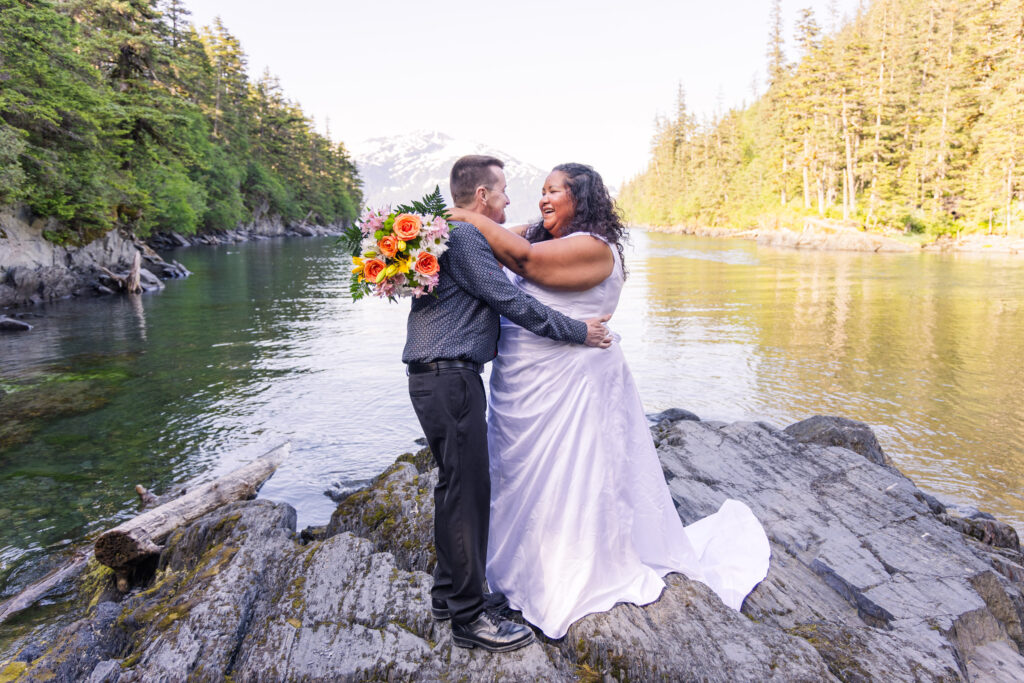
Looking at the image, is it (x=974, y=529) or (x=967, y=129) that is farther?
(x=967, y=129)

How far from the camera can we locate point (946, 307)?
69.7 feet

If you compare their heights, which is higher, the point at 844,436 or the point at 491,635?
the point at 491,635

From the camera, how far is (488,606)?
12.2 ft

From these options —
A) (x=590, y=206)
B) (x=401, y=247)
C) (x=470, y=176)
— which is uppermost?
(x=470, y=176)

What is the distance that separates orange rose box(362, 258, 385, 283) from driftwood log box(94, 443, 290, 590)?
13.7 feet

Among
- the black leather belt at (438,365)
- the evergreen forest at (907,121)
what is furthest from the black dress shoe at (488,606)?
the evergreen forest at (907,121)

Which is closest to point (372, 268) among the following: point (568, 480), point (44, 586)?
point (568, 480)

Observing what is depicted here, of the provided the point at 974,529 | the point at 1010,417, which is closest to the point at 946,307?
the point at 1010,417

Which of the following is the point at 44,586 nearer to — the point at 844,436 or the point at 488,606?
the point at 488,606

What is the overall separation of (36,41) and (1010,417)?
28.5 m

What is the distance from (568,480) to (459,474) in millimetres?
757

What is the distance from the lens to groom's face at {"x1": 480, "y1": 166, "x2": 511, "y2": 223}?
3602mm

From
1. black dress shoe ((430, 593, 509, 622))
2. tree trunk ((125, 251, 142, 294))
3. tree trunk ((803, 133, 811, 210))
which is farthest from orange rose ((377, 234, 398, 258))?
tree trunk ((803, 133, 811, 210))

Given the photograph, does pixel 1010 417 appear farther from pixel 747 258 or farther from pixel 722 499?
pixel 747 258
